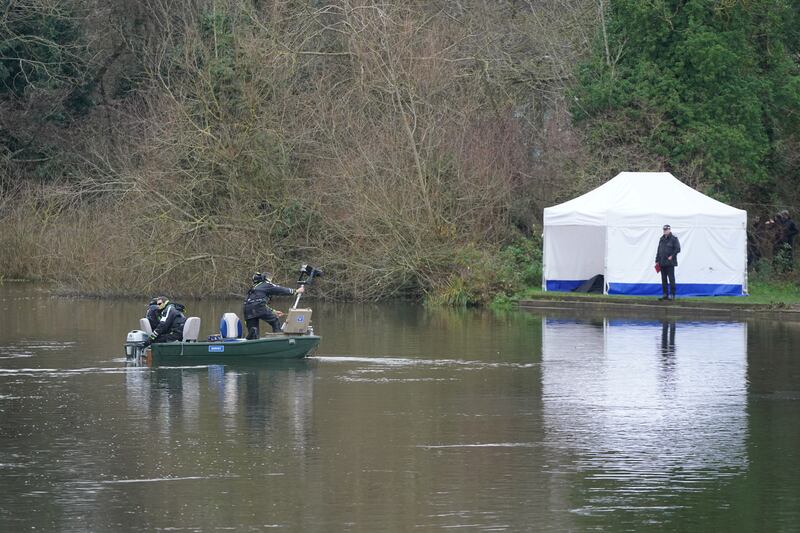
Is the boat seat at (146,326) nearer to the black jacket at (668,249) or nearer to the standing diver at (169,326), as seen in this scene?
the standing diver at (169,326)

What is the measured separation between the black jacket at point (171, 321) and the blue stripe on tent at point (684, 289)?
17.1 metres

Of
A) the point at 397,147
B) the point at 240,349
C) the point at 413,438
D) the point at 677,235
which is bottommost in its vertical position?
the point at 413,438

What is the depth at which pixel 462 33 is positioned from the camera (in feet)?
157

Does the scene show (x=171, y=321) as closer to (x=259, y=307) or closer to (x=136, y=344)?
(x=136, y=344)

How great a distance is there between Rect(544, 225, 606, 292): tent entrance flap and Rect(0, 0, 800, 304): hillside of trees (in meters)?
1.08

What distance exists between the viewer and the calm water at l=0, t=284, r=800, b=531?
12891 mm

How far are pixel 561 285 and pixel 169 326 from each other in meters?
18.8

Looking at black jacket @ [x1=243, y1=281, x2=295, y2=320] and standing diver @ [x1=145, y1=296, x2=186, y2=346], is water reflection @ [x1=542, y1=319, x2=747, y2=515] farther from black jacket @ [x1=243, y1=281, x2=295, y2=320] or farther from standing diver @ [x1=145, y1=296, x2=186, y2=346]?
standing diver @ [x1=145, y1=296, x2=186, y2=346]

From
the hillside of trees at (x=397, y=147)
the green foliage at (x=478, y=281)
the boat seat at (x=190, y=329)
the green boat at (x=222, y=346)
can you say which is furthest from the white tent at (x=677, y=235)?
the boat seat at (x=190, y=329)

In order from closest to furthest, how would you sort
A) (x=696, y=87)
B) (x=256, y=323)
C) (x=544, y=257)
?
(x=256, y=323)
(x=544, y=257)
(x=696, y=87)

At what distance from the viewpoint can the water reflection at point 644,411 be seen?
14344mm

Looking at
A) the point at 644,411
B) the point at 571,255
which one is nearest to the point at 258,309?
the point at 644,411

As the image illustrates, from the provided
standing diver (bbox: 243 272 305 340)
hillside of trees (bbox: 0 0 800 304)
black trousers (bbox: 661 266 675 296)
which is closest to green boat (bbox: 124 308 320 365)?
standing diver (bbox: 243 272 305 340)

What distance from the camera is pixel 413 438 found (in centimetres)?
1669
